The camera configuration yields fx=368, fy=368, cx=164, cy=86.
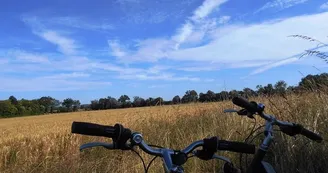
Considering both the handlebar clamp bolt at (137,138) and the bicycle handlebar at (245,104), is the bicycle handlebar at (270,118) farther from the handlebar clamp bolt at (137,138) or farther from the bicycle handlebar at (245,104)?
the handlebar clamp bolt at (137,138)

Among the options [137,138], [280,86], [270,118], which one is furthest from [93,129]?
[280,86]

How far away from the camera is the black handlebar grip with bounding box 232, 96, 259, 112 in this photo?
1.89 metres

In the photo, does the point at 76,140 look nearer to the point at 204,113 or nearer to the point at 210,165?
the point at 204,113

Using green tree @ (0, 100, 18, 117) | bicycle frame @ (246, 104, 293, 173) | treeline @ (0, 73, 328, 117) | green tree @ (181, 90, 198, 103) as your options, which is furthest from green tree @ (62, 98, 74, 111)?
bicycle frame @ (246, 104, 293, 173)

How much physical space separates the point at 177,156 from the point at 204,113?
817 centimetres

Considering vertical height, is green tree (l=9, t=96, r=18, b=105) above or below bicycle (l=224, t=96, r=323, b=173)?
above

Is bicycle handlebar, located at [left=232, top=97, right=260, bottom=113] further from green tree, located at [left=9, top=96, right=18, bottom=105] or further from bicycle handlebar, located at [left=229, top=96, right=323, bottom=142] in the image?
green tree, located at [left=9, top=96, right=18, bottom=105]

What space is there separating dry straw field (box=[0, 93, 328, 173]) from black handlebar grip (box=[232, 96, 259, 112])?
2561 mm

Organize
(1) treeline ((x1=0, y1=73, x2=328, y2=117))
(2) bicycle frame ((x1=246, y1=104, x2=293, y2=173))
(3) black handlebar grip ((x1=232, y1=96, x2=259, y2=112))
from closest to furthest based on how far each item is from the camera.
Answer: (3) black handlebar grip ((x1=232, y1=96, x2=259, y2=112)) → (2) bicycle frame ((x1=246, y1=104, x2=293, y2=173)) → (1) treeline ((x1=0, y1=73, x2=328, y2=117))

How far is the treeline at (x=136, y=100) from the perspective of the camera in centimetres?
720

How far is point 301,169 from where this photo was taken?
414cm

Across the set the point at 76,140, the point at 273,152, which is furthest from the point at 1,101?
the point at 273,152

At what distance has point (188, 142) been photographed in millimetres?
6914

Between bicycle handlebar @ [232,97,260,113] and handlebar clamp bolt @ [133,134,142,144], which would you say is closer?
handlebar clamp bolt @ [133,134,142,144]
